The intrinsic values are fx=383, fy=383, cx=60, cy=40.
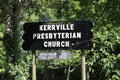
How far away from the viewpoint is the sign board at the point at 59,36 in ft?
32.4

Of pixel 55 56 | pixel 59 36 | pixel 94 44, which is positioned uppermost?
pixel 59 36

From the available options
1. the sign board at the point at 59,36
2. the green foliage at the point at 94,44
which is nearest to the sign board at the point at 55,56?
the sign board at the point at 59,36

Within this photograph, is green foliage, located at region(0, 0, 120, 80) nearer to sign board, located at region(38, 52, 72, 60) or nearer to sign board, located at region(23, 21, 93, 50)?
sign board, located at region(23, 21, 93, 50)

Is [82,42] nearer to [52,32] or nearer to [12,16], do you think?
[52,32]

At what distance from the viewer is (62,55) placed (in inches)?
394

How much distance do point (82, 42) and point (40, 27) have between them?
1.29 metres

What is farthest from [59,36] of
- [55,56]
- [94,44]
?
[94,44]

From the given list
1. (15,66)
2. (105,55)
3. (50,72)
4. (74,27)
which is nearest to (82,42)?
(74,27)

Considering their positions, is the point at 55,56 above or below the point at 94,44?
below

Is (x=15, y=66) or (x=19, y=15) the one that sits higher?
(x=19, y=15)

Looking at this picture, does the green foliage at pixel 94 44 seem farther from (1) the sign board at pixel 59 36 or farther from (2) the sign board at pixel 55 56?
(2) the sign board at pixel 55 56

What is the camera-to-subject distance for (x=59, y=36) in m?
10.1

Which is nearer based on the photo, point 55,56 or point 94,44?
point 55,56

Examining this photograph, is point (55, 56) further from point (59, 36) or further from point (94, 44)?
point (94, 44)
